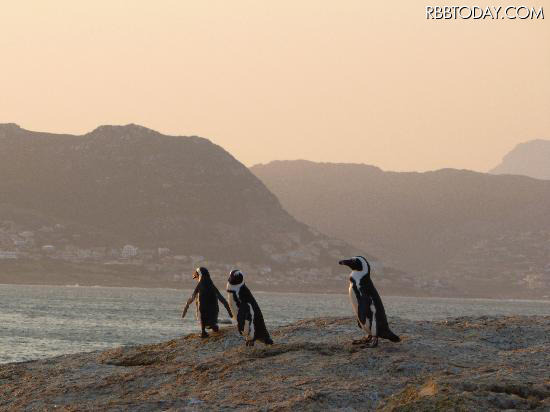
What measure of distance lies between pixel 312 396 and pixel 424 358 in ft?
8.64

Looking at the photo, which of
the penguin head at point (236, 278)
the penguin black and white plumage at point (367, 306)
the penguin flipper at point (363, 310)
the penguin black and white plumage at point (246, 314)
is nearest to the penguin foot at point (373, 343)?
the penguin black and white plumage at point (367, 306)

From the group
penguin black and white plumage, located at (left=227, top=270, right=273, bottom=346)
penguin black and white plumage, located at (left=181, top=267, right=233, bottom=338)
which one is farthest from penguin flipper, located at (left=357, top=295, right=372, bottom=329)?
penguin black and white plumage, located at (left=181, top=267, right=233, bottom=338)

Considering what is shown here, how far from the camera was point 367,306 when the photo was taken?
16.6m

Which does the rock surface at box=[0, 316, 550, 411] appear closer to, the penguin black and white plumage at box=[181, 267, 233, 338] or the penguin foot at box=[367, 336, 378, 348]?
the penguin foot at box=[367, 336, 378, 348]

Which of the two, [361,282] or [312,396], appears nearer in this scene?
[312,396]

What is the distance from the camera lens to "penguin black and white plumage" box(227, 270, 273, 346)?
56.7 ft

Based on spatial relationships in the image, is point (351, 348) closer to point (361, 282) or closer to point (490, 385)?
point (361, 282)

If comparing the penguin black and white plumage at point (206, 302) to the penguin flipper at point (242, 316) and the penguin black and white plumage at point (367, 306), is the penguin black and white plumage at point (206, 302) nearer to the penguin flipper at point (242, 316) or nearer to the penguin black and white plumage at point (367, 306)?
the penguin flipper at point (242, 316)

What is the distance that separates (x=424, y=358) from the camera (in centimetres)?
1540

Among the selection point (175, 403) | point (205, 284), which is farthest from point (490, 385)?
point (205, 284)

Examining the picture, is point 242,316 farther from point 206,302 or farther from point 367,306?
point 206,302

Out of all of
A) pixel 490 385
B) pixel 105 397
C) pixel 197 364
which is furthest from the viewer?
pixel 197 364

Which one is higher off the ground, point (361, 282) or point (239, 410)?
point (361, 282)

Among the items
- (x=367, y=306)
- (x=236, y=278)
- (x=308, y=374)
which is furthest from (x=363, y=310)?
(x=236, y=278)
